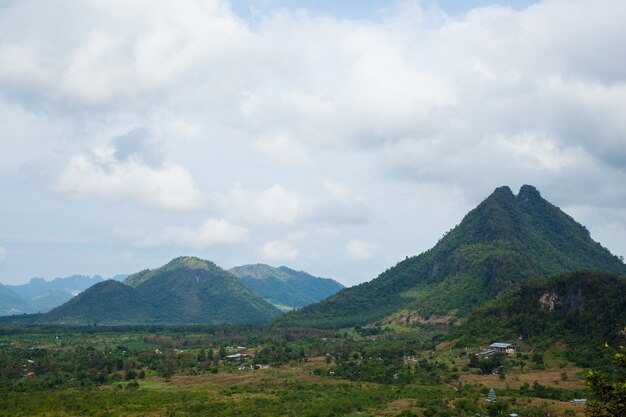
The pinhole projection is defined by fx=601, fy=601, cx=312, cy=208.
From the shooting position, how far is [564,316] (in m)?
123

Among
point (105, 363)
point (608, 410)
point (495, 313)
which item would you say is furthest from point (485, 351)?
point (608, 410)

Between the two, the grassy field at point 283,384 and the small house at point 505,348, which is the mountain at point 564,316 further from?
the grassy field at point 283,384

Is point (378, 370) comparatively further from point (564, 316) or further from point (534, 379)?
point (564, 316)

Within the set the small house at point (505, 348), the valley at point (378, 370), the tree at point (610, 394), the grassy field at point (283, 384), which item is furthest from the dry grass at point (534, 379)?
the tree at point (610, 394)

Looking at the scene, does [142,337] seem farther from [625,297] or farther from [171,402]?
[625,297]

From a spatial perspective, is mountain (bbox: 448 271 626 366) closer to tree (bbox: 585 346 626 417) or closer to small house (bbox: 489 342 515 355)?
small house (bbox: 489 342 515 355)

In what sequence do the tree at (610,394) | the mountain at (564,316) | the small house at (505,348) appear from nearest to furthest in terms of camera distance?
the tree at (610,394) < the mountain at (564,316) < the small house at (505,348)

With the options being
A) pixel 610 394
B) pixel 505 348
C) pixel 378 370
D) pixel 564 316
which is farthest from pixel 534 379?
pixel 610 394

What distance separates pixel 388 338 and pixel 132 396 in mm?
87367

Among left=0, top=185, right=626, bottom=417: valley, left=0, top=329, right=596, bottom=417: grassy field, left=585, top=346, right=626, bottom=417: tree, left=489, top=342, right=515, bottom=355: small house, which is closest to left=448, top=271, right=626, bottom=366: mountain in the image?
left=0, top=185, right=626, bottom=417: valley

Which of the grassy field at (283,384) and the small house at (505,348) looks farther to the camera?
the small house at (505,348)

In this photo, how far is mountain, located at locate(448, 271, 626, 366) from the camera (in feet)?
363

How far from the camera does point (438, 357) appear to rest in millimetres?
121375

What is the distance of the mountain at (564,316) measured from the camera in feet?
363
